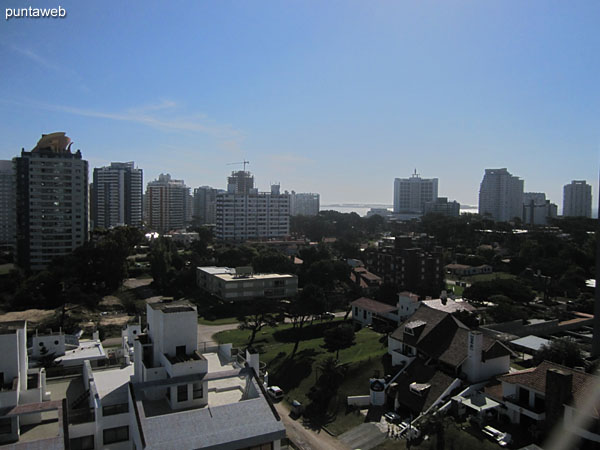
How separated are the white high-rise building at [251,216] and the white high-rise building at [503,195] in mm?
67191

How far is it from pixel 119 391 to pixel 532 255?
143 ft

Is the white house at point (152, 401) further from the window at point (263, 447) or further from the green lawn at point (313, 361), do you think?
the green lawn at point (313, 361)

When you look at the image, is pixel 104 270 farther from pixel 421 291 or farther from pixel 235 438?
pixel 235 438

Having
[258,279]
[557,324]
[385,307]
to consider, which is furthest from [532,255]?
[258,279]

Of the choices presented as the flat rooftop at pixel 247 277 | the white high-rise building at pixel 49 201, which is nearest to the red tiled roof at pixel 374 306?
the flat rooftop at pixel 247 277

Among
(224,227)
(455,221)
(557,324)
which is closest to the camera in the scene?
(557,324)

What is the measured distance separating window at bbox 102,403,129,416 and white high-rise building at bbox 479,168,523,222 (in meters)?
122

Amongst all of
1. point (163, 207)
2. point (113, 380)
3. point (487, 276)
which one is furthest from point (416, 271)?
point (163, 207)

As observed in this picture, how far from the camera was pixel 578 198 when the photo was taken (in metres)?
117

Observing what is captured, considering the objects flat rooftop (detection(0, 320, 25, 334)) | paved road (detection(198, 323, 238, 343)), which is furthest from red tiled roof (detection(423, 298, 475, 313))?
flat rooftop (detection(0, 320, 25, 334))

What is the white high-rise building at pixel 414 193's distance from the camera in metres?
146

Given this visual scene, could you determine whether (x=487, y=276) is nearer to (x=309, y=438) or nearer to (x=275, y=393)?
(x=275, y=393)

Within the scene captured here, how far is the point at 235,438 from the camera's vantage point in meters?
11.0

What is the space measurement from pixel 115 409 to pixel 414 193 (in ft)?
466
